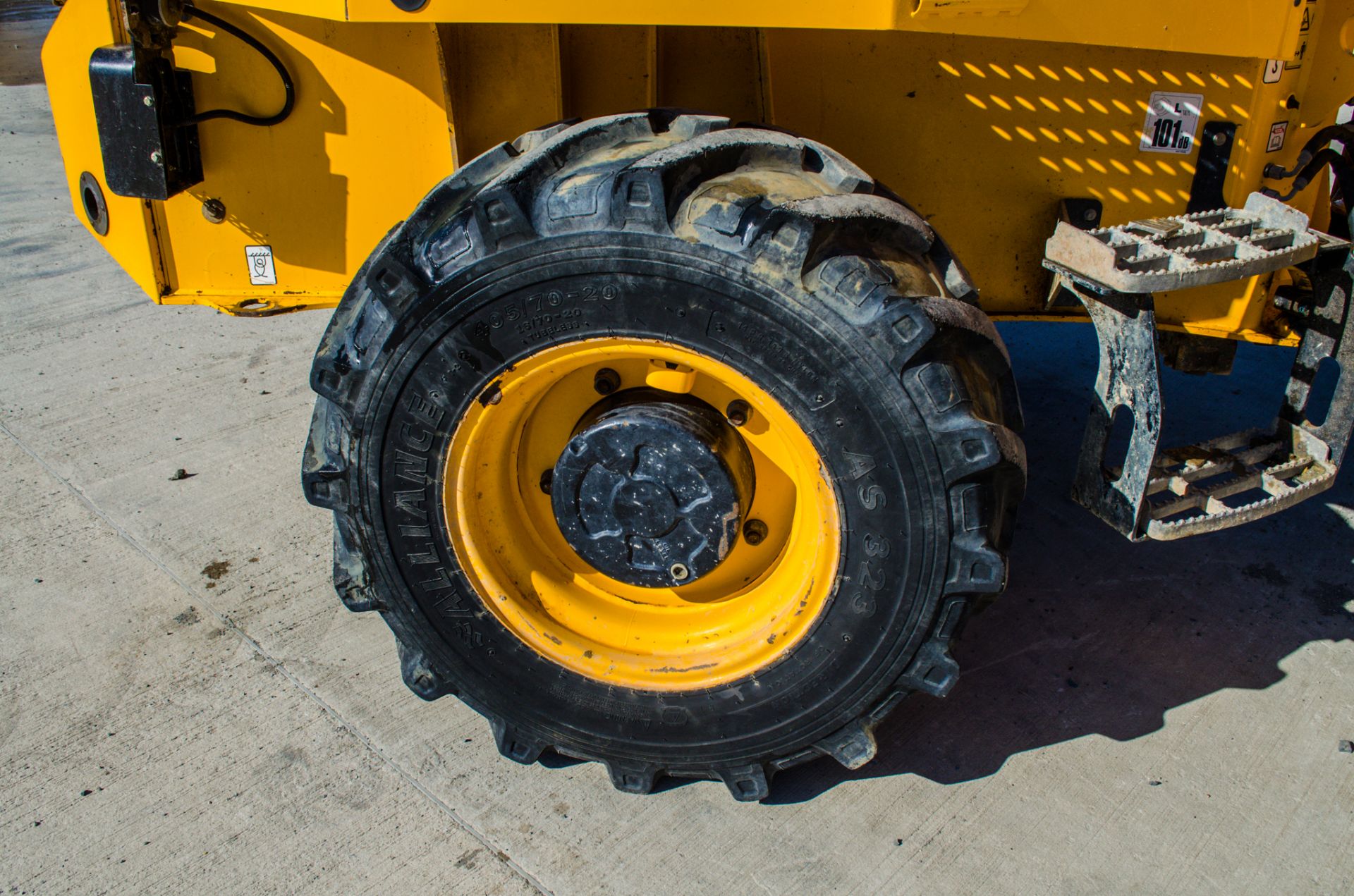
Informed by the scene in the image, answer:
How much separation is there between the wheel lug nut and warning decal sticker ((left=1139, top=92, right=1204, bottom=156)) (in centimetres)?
148

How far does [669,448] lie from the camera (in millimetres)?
2361

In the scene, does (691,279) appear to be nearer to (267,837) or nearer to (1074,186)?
(1074,186)

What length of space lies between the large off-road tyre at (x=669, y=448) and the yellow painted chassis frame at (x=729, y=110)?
1.09 ft

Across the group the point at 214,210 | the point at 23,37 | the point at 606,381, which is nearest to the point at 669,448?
the point at 606,381

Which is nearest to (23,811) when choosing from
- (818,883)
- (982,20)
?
(818,883)

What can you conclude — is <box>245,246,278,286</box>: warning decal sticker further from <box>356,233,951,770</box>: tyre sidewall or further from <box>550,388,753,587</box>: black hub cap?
<box>550,388,753,587</box>: black hub cap

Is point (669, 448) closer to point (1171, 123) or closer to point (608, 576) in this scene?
point (608, 576)

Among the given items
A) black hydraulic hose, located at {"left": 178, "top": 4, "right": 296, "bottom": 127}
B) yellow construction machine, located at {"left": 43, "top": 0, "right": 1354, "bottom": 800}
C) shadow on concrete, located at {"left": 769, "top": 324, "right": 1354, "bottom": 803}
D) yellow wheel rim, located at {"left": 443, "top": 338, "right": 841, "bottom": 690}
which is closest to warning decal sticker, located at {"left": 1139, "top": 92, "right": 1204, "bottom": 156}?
yellow construction machine, located at {"left": 43, "top": 0, "right": 1354, "bottom": 800}

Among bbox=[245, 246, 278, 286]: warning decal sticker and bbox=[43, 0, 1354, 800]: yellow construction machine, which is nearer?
bbox=[43, 0, 1354, 800]: yellow construction machine

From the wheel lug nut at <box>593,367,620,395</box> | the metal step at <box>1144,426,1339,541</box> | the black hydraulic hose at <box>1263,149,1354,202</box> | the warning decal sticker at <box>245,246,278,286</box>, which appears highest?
the black hydraulic hose at <box>1263,149,1354,202</box>

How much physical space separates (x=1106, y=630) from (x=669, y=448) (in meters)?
1.70

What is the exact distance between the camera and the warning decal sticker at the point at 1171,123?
2.61 m

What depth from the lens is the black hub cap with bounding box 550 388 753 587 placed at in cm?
237

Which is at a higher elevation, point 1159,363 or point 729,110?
point 729,110
